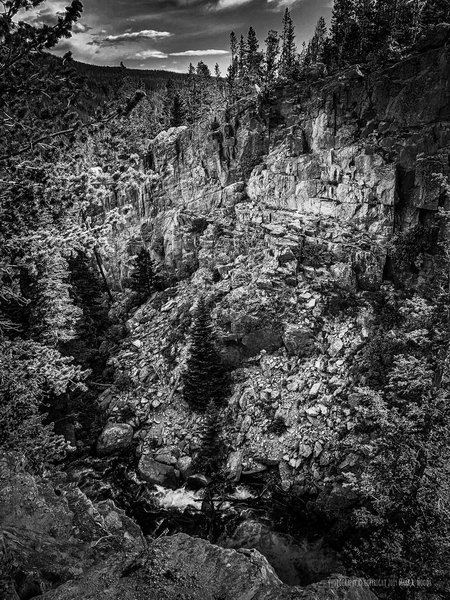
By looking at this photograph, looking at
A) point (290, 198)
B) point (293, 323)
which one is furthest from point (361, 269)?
point (290, 198)

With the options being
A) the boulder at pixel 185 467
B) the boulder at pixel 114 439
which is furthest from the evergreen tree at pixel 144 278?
the boulder at pixel 185 467

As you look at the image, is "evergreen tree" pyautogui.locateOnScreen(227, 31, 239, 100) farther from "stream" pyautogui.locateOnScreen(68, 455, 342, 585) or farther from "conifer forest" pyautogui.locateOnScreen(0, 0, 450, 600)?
"stream" pyautogui.locateOnScreen(68, 455, 342, 585)

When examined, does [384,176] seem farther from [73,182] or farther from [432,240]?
[73,182]

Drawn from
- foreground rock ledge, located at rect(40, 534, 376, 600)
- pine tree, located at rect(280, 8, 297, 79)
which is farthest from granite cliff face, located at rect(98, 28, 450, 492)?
pine tree, located at rect(280, 8, 297, 79)

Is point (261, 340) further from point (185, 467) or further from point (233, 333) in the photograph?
point (185, 467)

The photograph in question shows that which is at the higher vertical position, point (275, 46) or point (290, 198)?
point (275, 46)

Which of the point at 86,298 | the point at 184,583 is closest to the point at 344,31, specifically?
the point at 86,298
